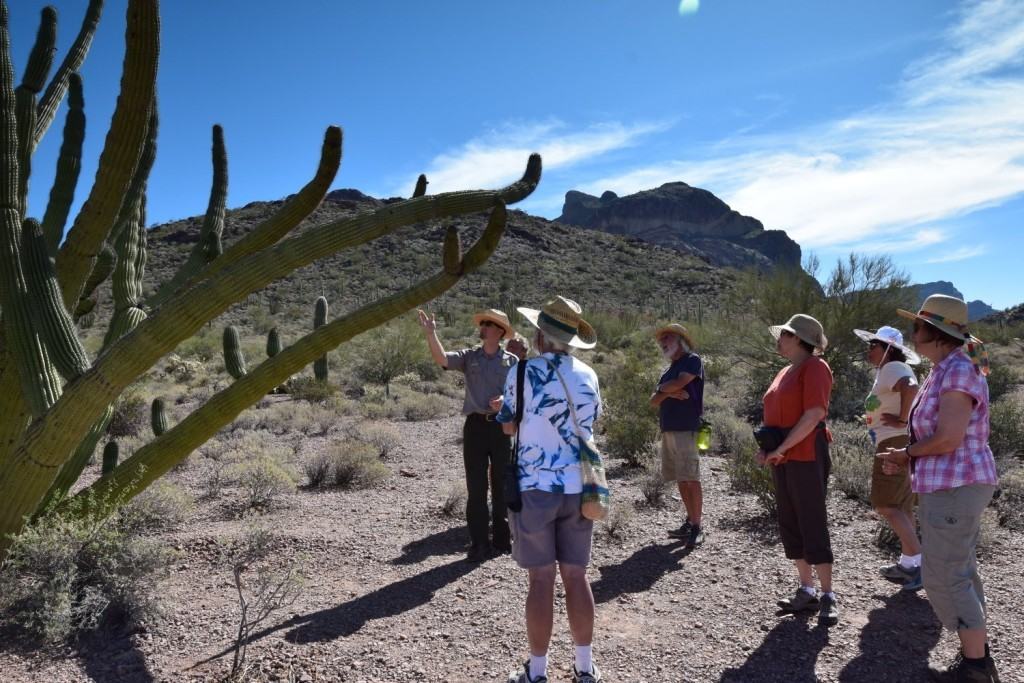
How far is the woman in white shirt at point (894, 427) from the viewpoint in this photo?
5020 mm

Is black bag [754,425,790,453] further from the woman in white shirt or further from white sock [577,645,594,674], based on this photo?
white sock [577,645,594,674]

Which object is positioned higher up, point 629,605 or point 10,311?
point 10,311

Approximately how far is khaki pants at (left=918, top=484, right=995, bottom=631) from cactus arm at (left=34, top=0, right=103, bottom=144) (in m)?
6.73

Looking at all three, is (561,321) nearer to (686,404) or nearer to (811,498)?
(811,498)

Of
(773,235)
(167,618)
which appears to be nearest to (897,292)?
(167,618)

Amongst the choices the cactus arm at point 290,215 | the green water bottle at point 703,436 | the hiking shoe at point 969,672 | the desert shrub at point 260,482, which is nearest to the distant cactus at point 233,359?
the desert shrub at point 260,482

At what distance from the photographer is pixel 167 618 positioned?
4.64m

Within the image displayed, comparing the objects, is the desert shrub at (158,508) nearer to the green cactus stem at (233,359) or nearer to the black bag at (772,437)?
the green cactus stem at (233,359)

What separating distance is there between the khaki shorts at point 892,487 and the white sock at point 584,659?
2684mm

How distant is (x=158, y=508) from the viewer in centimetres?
664

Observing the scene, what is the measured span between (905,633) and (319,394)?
42.5ft

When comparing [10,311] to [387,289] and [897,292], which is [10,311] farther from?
[387,289]

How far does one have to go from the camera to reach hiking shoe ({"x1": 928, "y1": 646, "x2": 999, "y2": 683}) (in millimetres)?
3639

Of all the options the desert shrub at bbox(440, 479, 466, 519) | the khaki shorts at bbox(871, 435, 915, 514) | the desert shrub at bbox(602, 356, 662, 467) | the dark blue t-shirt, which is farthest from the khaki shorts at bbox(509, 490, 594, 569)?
the desert shrub at bbox(602, 356, 662, 467)
